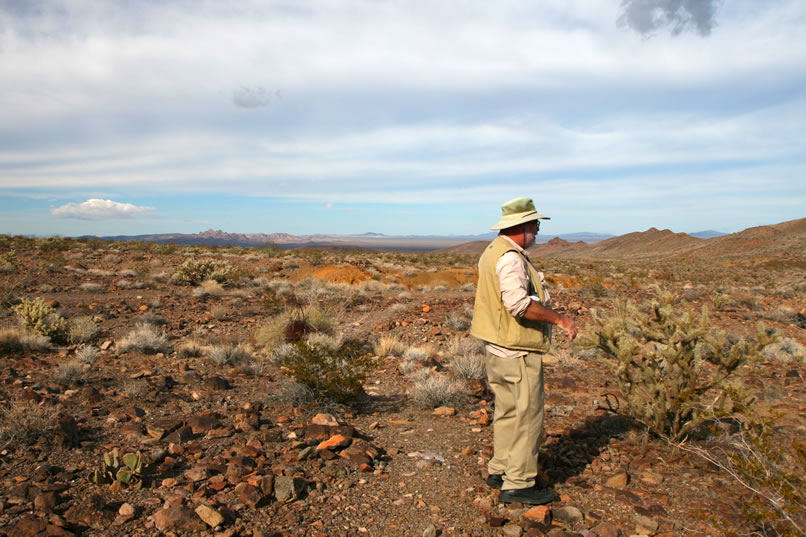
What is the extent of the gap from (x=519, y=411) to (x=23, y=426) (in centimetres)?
388

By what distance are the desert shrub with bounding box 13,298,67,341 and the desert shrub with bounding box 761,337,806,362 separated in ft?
36.0

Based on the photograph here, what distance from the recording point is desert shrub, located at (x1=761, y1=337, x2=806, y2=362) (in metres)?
7.62

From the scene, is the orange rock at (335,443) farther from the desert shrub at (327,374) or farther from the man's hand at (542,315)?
the man's hand at (542,315)

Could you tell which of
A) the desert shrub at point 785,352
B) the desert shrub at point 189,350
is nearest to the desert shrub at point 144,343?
the desert shrub at point 189,350

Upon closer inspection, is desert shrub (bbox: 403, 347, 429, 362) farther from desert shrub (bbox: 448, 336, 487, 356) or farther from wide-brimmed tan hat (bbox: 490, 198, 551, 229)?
wide-brimmed tan hat (bbox: 490, 198, 551, 229)

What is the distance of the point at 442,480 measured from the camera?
3.75m

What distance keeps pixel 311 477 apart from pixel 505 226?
7.78 feet

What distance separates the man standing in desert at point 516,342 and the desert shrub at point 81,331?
7.10 meters

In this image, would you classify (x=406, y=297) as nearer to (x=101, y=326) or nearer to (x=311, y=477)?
(x=101, y=326)

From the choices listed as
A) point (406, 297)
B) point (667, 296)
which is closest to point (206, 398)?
point (667, 296)

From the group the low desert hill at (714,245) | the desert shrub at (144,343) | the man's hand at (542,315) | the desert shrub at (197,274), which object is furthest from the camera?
the low desert hill at (714,245)

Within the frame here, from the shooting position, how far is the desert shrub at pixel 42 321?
7523 mm

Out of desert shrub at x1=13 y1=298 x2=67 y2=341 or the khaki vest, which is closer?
the khaki vest

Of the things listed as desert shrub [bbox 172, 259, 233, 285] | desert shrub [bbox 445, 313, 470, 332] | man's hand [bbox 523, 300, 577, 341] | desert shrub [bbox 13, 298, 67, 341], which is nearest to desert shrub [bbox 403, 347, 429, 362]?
desert shrub [bbox 445, 313, 470, 332]
